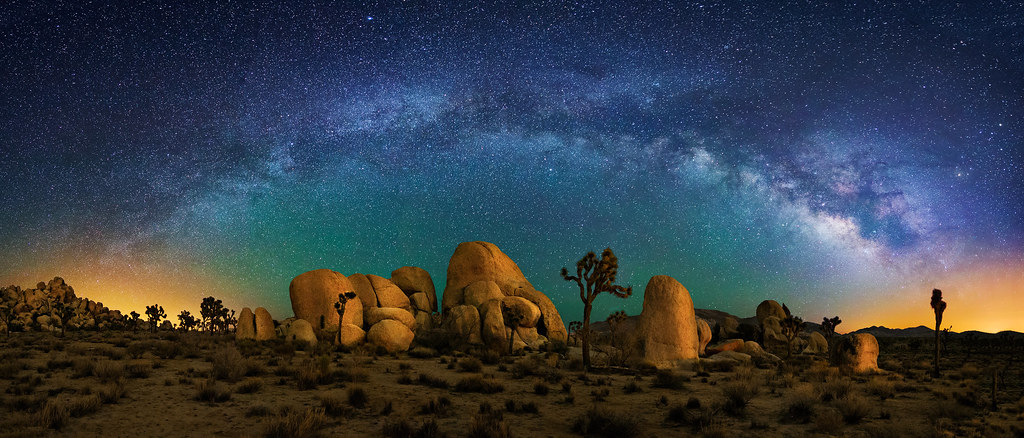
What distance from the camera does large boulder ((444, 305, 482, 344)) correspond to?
111 ft

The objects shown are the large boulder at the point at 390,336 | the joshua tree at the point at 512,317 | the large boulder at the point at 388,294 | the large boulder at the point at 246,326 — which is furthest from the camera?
the large boulder at the point at 388,294

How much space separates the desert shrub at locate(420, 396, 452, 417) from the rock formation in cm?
2026

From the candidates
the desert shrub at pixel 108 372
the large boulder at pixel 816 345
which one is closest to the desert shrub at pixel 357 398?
the desert shrub at pixel 108 372

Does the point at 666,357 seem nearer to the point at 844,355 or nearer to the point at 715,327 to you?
the point at 844,355

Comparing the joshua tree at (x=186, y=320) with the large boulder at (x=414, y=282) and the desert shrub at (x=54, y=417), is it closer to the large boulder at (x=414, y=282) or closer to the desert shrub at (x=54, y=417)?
the large boulder at (x=414, y=282)

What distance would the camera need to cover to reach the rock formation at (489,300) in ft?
112

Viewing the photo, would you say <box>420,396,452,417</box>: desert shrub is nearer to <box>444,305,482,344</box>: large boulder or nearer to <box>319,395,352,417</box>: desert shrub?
<box>319,395,352,417</box>: desert shrub

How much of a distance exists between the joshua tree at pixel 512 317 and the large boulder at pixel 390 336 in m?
6.28

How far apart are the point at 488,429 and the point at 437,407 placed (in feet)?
9.08

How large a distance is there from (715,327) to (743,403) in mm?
40300

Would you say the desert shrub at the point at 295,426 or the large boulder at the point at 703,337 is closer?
the desert shrub at the point at 295,426

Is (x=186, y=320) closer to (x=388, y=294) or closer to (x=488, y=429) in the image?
(x=388, y=294)

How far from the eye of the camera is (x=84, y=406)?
34.3ft

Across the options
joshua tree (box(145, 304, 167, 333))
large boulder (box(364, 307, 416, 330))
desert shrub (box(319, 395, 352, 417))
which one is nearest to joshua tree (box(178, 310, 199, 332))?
joshua tree (box(145, 304, 167, 333))
